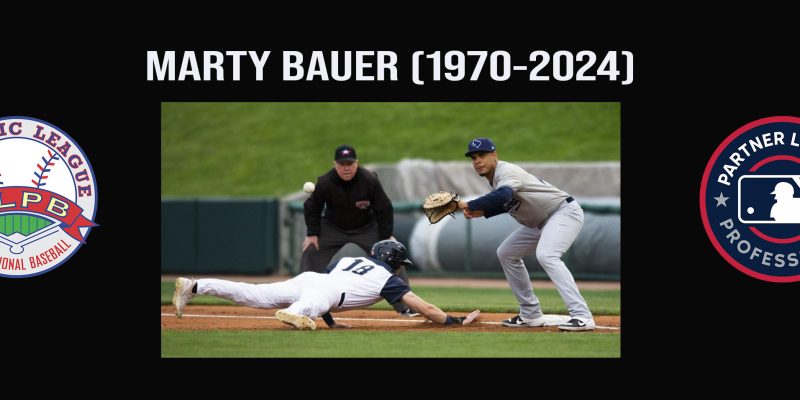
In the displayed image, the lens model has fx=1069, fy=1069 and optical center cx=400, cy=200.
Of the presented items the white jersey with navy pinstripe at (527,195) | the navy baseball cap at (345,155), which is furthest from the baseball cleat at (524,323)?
the navy baseball cap at (345,155)

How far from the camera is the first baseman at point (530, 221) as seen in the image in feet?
31.7

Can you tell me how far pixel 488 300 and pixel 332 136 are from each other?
15.9 meters

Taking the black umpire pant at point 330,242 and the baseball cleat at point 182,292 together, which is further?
the black umpire pant at point 330,242

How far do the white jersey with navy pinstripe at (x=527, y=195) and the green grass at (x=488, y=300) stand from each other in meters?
2.25

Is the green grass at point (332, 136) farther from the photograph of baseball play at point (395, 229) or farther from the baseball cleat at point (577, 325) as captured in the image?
the baseball cleat at point (577, 325)

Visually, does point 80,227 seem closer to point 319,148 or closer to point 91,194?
point 91,194

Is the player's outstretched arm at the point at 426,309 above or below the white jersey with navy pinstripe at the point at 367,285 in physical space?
below

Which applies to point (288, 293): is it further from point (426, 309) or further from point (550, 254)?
point (550, 254)

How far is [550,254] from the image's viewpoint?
9773 mm

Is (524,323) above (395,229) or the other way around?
the other way around

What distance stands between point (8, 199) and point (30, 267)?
0.59 m

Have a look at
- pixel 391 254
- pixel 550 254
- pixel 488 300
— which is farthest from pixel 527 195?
pixel 488 300

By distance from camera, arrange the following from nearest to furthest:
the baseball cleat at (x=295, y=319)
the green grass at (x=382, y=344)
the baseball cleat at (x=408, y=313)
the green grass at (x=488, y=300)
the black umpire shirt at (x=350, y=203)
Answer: the green grass at (x=382, y=344) < the baseball cleat at (x=295, y=319) < the black umpire shirt at (x=350, y=203) < the baseball cleat at (x=408, y=313) < the green grass at (x=488, y=300)

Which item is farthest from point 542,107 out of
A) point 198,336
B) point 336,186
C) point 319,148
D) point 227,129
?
point 198,336
